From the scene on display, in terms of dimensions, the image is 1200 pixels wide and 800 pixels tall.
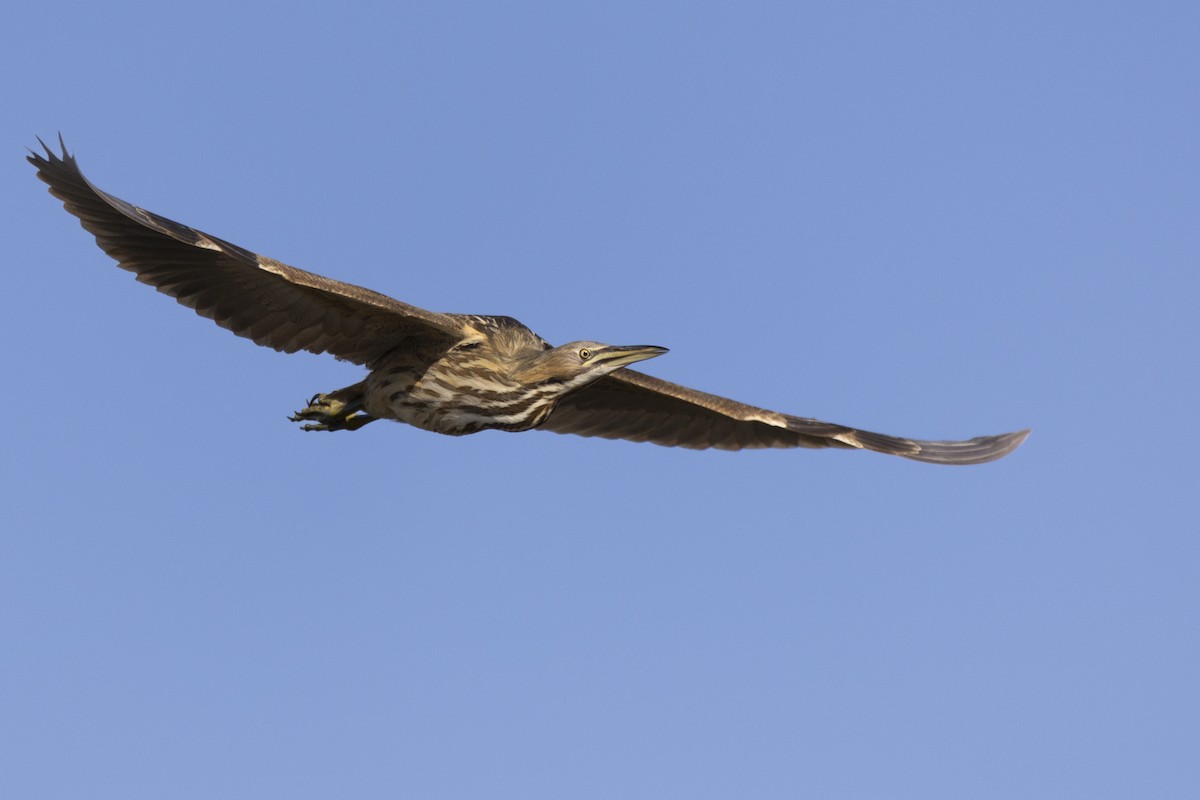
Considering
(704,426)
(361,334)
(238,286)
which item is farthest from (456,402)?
(704,426)

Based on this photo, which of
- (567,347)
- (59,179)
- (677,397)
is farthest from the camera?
(677,397)

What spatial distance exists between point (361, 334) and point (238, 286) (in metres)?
1.14

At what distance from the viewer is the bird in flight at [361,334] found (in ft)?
40.8

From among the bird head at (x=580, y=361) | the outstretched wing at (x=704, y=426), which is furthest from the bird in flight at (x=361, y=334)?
the outstretched wing at (x=704, y=426)

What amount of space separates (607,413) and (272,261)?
4505mm

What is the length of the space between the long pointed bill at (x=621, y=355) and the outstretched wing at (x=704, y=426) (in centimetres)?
167

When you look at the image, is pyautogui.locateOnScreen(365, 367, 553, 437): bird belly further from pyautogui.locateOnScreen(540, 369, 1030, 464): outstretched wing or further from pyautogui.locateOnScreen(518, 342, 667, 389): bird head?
pyautogui.locateOnScreen(540, 369, 1030, 464): outstretched wing

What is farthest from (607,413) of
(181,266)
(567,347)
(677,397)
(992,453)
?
(181,266)

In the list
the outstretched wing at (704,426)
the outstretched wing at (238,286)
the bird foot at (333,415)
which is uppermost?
the outstretched wing at (704,426)

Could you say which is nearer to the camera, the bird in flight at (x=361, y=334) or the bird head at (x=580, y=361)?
the bird in flight at (x=361, y=334)

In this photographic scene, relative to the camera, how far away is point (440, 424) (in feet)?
44.1

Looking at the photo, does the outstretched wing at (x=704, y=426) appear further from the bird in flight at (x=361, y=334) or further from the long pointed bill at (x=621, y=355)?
the long pointed bill at (x=621, y=355)

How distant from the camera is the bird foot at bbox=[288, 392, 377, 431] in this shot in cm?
1408

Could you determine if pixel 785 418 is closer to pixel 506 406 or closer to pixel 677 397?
pixel 677 397
